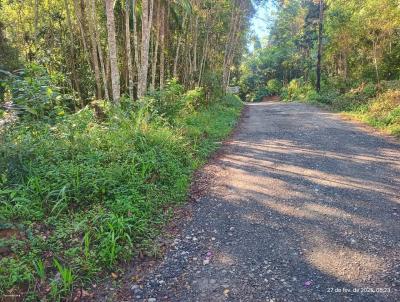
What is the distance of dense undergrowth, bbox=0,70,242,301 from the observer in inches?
125

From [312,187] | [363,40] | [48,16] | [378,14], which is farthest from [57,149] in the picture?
[363,40]

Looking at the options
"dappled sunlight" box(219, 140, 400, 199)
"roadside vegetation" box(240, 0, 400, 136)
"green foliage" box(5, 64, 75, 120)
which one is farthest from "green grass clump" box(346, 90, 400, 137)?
"green foliage" box(5, 64, 75, 120)

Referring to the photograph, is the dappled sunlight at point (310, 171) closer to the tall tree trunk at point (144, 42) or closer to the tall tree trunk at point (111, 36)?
the tall tree trunk at point (144, 42)

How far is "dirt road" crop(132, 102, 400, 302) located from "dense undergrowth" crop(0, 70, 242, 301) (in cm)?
56

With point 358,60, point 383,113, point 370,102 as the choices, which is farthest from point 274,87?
point 383,113

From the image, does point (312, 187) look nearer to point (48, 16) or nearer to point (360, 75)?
point (48, 16)

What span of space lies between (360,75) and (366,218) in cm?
1822

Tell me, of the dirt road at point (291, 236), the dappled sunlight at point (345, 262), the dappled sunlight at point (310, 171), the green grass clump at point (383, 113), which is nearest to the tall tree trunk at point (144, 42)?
the dappled sunlight at point (310, 171)

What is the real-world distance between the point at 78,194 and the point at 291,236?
2866 mm

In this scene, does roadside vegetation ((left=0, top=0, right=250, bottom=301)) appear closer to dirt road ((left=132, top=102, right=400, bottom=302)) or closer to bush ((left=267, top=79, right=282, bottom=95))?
dirt road ((left=132, top=102, right=400, bottom=302))

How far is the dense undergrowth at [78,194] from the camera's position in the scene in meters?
3.18

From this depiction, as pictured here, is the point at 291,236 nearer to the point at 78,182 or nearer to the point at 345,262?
the point at 345,262

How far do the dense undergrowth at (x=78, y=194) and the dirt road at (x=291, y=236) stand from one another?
22.1 inches

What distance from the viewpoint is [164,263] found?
11.4 feet
